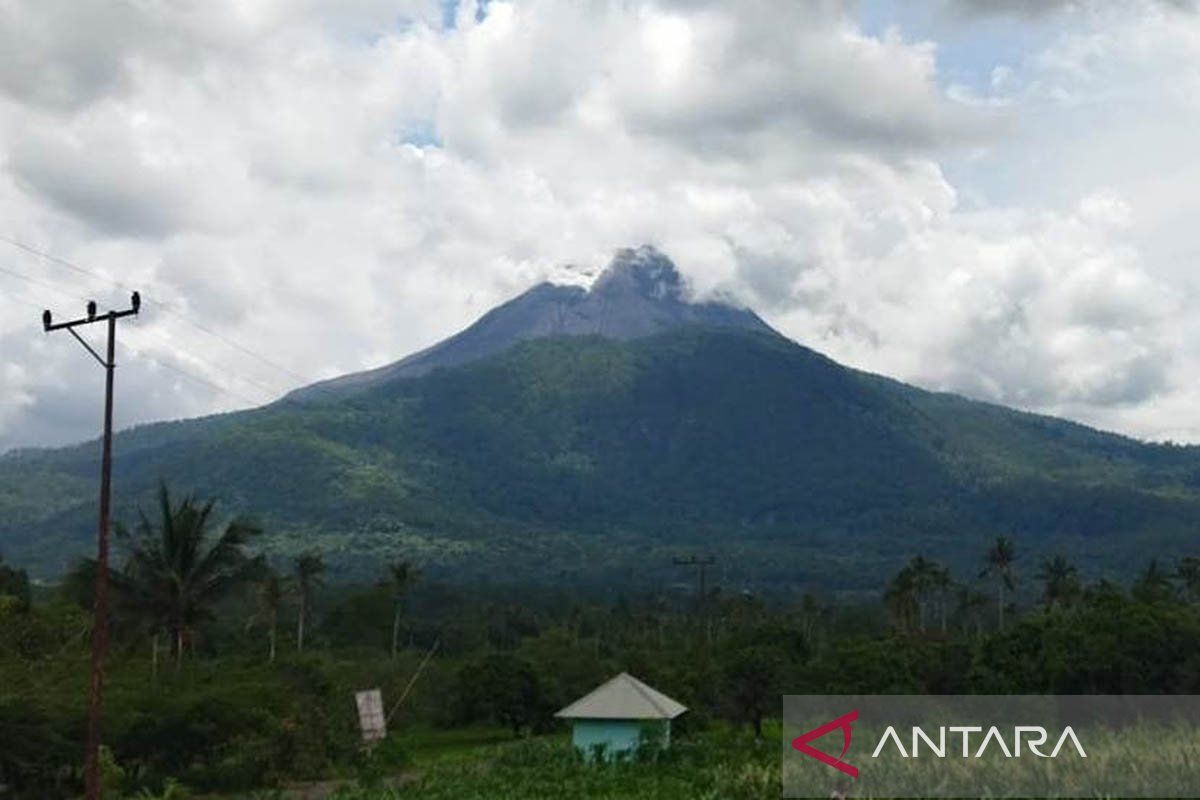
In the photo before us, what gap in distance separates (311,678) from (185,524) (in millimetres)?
8520

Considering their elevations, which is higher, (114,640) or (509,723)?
(114,640)

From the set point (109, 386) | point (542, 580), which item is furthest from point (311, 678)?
point (542, 580)

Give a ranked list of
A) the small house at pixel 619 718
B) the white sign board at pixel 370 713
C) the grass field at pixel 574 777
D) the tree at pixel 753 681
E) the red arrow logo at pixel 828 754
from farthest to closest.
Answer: the tree at pixel 753 681 → the white sign board at pixel 370 713 → the small house at pixel 619 718 → the grass field at pixel 574 777 → the red arrow logo at pixel 828 754

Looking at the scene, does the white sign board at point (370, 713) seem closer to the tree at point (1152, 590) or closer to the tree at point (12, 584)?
the tree at point (12, 584)

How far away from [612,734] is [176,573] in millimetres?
14365

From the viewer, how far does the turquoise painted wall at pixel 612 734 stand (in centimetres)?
3500

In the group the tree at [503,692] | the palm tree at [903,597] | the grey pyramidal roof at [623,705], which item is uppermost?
the palm tree at [903,597]

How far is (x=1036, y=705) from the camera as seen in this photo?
4106 cm

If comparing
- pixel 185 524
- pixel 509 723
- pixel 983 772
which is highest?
pixel 185 524

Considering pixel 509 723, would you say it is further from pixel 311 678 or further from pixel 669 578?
pixel 669 578

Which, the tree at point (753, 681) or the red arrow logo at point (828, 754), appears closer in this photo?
the red arrow logo at point (828, 754)

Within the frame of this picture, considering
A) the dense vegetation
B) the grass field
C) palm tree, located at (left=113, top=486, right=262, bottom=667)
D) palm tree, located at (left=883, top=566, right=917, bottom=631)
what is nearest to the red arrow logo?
the grass field

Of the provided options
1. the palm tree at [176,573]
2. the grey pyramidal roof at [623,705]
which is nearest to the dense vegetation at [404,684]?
the palm tree at [176,573]

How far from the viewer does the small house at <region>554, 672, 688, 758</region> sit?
34938 mm
